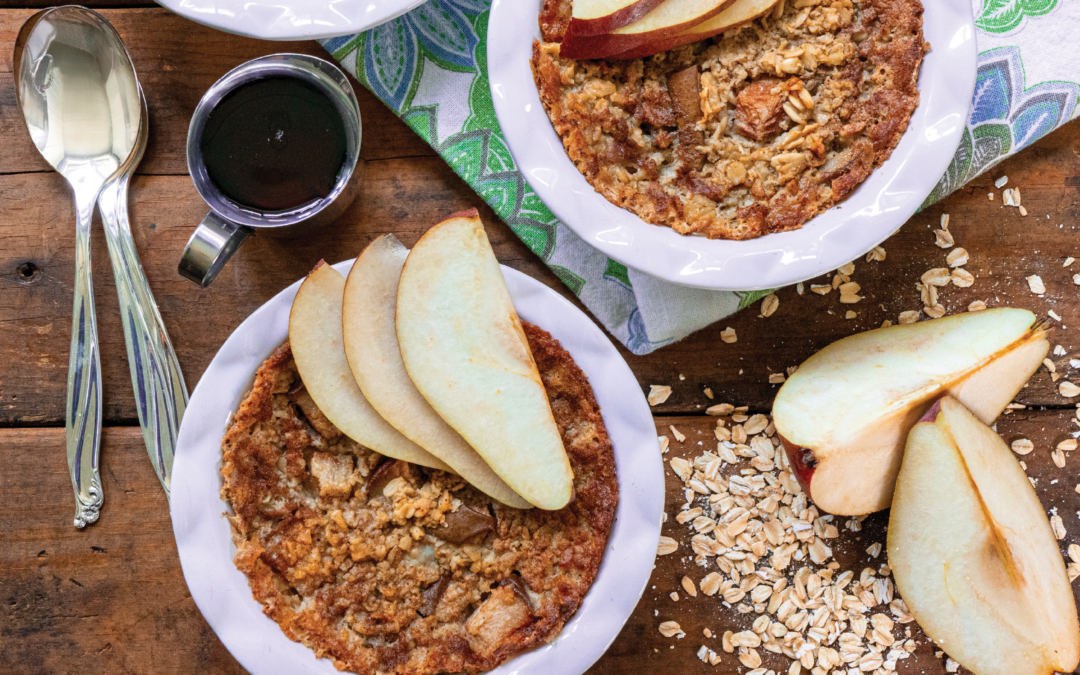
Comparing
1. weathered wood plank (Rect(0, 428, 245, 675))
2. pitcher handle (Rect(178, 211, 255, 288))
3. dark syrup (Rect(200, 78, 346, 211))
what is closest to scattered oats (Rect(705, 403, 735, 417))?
dark syrup (Rect(200, 78, 346, 211))

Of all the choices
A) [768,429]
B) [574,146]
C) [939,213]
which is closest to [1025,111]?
[939,213]

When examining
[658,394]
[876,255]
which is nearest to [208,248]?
[658,394]

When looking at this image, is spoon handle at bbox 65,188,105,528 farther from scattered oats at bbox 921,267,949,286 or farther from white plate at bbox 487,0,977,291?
scattered oats at bbox 921,267,949,286

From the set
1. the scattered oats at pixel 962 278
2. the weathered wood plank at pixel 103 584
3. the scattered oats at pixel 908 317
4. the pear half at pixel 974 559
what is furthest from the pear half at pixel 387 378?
the scattered oats at pixel 962 278

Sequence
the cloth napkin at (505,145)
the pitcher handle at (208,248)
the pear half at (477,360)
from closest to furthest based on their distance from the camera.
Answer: the pear half at (477,360) → the pitcher handle at (208,248) → the cloth napkin at (505,145)

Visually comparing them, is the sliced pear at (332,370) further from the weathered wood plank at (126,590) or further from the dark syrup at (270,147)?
the weathered wood plank at (126,590)

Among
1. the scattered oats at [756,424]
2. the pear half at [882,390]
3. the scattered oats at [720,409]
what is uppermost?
the pear half at [882,390]

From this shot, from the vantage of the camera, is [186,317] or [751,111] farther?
[186,317]

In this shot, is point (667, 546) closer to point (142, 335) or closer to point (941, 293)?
point (941, 293)

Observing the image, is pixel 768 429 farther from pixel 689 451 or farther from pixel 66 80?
pixel 66 80
